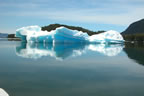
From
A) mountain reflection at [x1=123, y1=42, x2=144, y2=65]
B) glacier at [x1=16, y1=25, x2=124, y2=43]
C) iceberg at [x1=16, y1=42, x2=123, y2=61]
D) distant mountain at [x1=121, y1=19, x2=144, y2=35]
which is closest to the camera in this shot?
mountain reflection at [x1=123, y1=42, x2=144, y2=65]

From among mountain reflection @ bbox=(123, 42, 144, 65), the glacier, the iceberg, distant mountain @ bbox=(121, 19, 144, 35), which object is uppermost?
distant mountain @ bbox=(121, 19, 144, 35)

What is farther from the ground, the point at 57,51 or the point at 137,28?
the point at 137,28

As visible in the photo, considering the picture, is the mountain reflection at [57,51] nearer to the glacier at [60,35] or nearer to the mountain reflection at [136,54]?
the mountain reflection at [136,54]

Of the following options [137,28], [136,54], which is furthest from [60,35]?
[137,28]

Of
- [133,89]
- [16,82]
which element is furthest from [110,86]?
[16,82]

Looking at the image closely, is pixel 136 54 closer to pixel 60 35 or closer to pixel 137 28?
pixel 60 35

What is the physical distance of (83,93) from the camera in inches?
188

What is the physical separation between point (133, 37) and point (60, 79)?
2120 inches

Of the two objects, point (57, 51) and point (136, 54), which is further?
point (57, 51)

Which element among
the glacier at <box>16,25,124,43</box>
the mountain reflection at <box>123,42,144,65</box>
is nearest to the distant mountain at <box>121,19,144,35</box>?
the glacier at <box>16,25,124,43</box>

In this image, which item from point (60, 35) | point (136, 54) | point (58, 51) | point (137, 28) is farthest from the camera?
point (137, 28)

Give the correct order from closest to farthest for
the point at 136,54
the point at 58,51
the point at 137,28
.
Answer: the point at 136,54
the point at 58,51
the point at 137,28

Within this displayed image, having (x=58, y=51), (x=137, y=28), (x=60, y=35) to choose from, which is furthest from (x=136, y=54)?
(x=137, y=28)

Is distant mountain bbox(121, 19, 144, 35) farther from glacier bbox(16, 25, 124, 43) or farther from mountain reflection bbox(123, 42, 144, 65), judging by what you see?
mountain reflection bbox(123, 42, 144, 65)
